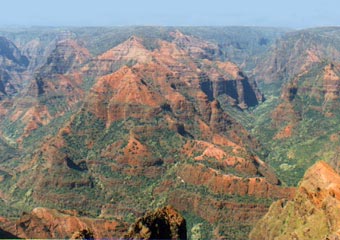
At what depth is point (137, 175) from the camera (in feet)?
477

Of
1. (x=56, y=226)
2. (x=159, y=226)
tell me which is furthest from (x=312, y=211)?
(x=56, y=226)

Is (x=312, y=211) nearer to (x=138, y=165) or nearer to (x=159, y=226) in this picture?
(x=159, y=226)

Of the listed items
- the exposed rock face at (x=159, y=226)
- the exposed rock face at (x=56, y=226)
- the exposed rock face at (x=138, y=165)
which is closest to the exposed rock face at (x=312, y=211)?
the exposed rock face at (x=138, y=165)

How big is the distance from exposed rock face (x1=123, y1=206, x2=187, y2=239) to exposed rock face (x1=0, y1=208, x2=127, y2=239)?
29582 millimetres

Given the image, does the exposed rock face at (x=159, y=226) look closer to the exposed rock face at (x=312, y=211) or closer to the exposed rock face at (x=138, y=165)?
the exposed rock face at (x=312, y=211)

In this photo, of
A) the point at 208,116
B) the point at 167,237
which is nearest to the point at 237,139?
the point at 208,116

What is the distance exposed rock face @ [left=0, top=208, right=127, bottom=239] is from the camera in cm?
10050

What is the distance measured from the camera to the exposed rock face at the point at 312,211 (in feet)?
289

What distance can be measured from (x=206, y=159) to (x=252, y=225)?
25.5 metres

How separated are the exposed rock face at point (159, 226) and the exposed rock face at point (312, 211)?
2641 cm

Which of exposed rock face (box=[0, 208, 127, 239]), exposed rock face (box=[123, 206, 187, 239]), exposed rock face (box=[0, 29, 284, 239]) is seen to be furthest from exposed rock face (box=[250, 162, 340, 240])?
exposed rock face (box=[0, 208, 127, 239])

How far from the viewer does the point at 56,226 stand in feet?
338

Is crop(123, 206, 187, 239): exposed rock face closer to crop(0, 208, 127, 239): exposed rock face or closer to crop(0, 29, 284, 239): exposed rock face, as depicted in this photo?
crop(0, 208, 127, 239): exposed rock face

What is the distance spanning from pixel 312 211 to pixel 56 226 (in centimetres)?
4570
